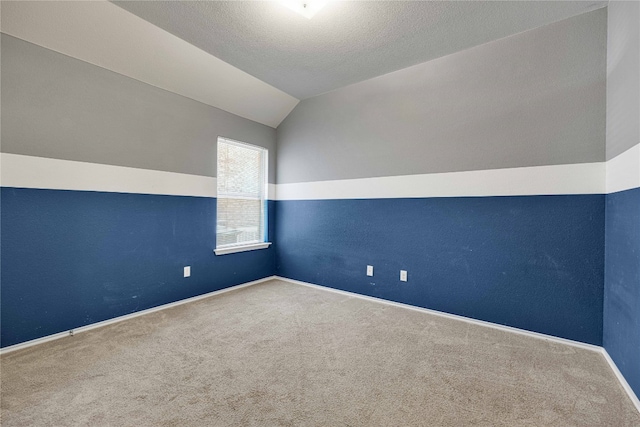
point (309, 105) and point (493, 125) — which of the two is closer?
point (493, 125)

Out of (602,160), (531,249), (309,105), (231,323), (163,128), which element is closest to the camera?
(602,160)

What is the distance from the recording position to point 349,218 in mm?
3744

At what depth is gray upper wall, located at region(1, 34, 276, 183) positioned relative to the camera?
221 centimetres

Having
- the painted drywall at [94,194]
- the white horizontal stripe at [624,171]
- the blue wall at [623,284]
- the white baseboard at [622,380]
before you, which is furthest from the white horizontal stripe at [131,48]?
the white baseboard at [622,380]

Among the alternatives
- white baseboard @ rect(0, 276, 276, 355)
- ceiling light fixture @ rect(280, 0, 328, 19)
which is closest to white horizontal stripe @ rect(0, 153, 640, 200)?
white baseboard @ rect(0, 276, 276, 355)

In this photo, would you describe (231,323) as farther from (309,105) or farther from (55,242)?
(309,105)

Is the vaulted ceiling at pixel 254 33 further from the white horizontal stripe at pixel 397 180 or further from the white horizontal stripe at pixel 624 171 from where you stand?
the white horizontal stripe at pixel 624 171

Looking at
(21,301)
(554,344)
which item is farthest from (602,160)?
(21,301)

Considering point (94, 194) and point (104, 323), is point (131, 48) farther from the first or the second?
point (104, 323)

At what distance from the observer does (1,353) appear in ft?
7.01

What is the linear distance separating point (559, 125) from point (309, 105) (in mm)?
2861

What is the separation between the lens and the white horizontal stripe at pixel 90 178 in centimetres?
221

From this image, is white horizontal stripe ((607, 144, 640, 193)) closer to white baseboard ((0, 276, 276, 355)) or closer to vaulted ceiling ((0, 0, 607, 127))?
vaulted ceiling ((0, 0, 607, 127))

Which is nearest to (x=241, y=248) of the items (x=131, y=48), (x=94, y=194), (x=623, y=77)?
(x=94, y=194)
